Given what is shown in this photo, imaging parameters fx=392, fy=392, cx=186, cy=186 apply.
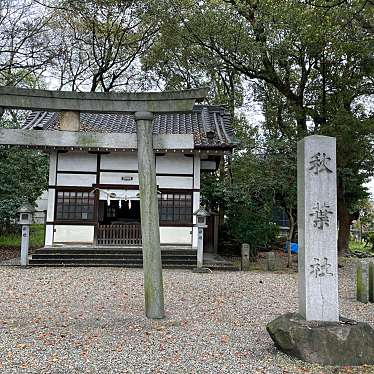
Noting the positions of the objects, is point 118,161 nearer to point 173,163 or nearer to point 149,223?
point 173,163

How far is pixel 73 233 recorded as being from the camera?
43.6 ft

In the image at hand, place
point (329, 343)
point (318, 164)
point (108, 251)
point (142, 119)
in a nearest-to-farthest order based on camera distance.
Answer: point (329, 343) < point (318, 164) < point (142, 119) < point (108, 251)

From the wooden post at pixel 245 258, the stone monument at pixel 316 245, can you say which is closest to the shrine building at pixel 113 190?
the wooden post at pixel 245 258

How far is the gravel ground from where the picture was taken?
4.27 metres

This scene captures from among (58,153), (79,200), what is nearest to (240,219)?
(79,200)

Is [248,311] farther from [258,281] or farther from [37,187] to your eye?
[37,187]

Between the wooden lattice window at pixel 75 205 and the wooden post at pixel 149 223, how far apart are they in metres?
7.47

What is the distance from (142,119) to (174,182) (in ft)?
23.6

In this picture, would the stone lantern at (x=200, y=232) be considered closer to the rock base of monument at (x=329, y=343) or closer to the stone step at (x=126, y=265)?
the stone step at (x=126, y=265)

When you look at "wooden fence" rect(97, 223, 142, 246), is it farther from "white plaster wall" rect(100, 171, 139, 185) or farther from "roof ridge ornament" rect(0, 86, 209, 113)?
"roof ridge ornament" rect(0, 86, 209, 113)

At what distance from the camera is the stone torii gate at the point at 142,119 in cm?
623

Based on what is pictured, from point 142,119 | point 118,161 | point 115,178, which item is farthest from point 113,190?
point 142,119

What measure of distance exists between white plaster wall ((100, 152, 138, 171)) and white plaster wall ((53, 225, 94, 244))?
2.22 m

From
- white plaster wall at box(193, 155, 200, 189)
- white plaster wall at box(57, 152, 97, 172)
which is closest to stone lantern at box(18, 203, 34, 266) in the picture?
white plaster wall at box(57, 152, 97, 172)
